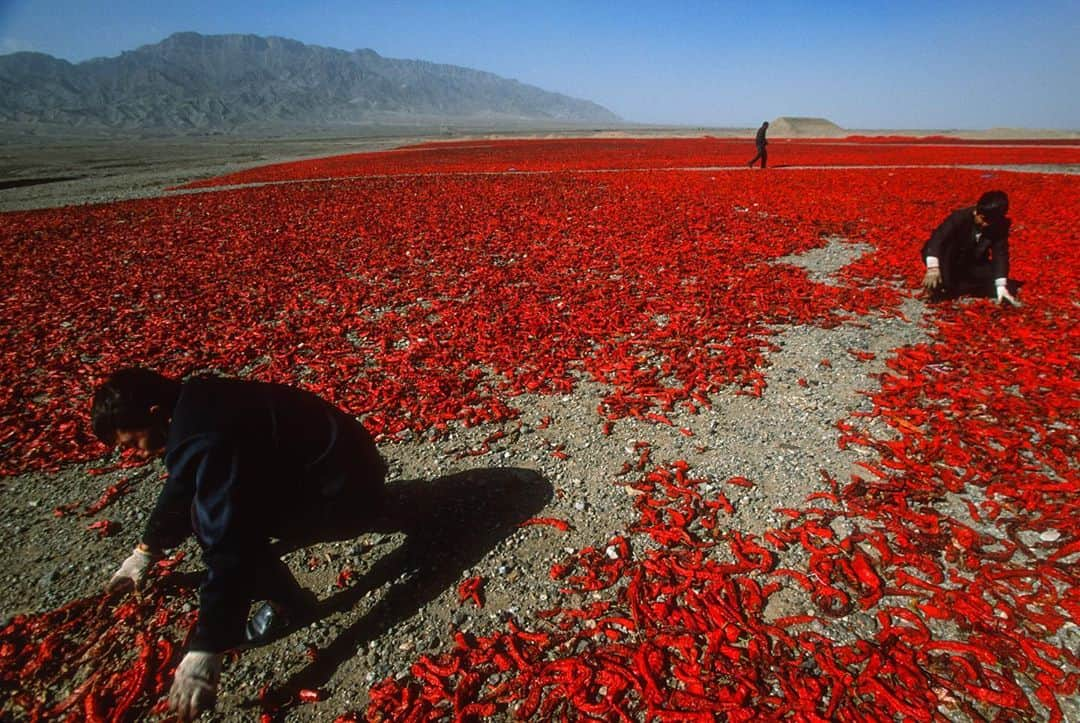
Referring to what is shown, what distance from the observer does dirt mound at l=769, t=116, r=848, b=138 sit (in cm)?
9275

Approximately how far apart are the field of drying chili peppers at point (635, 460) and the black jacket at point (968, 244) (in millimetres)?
784

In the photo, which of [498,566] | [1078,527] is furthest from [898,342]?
[498,566]

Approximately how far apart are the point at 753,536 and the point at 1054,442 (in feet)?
11.8

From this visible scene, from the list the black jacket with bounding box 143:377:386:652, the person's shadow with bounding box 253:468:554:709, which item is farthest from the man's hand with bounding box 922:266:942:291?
the black jacket with bounding box 143:377:386:652

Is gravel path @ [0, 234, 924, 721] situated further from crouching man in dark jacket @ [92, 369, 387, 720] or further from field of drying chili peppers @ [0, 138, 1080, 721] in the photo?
crouching man in dark jacket @ [92, 369, 387, 720]

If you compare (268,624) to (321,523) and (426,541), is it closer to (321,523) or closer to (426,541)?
(321,523)

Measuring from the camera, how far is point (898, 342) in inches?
309

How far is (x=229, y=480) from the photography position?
2881 millimetres

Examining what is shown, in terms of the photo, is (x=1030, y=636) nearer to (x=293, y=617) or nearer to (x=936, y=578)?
(x=936, y=578)

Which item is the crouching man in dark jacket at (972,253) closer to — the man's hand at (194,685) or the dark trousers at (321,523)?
the dark trousers at (321,523)

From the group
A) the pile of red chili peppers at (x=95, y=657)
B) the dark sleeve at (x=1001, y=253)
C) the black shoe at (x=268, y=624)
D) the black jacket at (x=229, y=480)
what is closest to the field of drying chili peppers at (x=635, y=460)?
the pile of red chili peppers at (x=95, y=657)

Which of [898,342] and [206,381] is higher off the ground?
[206,381]

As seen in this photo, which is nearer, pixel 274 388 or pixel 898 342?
pixel 274 388

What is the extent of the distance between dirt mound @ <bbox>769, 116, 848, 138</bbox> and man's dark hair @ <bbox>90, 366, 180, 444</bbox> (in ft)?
355
